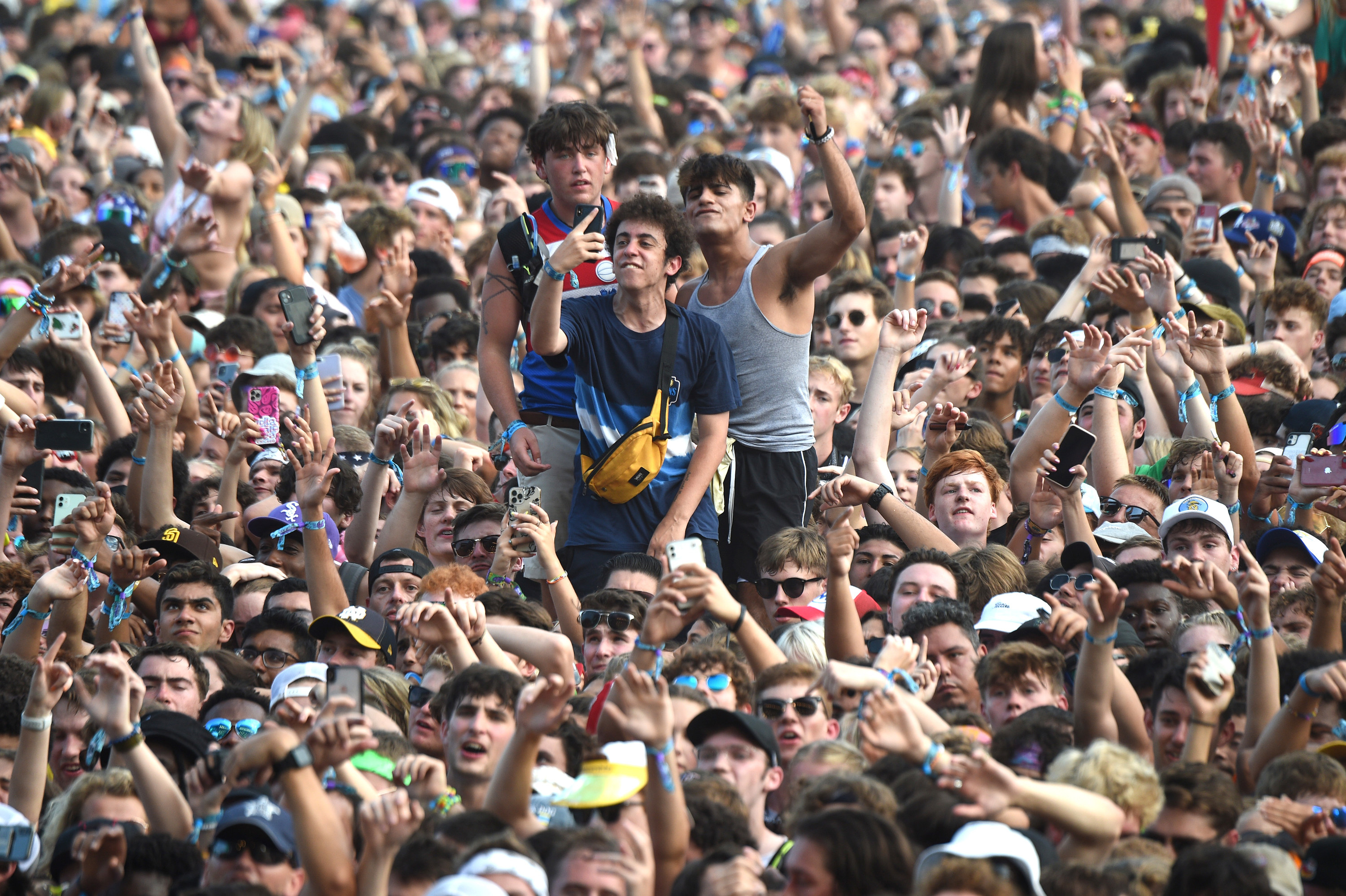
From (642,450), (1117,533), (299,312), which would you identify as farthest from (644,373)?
(299,312)

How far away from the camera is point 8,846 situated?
5.69 meters

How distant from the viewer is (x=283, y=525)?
8820mm

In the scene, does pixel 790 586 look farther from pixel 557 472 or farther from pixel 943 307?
pixel 943 307

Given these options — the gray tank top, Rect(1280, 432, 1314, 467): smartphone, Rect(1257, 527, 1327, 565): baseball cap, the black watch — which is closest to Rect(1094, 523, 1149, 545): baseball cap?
Rect(1257, 527, 1327, 565): baseball cap

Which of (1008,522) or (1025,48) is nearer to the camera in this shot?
(1008,522)

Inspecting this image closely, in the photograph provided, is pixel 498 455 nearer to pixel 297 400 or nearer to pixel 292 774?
pixel 297 400

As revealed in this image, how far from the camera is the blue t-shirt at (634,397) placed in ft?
23.6

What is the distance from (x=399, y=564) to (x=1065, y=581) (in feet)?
9.30

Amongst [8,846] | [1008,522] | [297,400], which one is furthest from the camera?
[297,400]

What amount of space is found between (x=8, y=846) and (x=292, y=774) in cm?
106

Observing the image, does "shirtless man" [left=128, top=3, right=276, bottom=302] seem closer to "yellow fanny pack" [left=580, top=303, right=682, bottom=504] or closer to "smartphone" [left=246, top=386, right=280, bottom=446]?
"smartphone" [left=246, top=386, right=280, bottom=446]

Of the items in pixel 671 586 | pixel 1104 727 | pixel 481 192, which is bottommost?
pixel 1104 727

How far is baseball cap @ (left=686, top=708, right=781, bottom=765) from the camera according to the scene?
5961 millimetres

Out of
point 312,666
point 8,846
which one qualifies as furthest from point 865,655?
point 8,846
